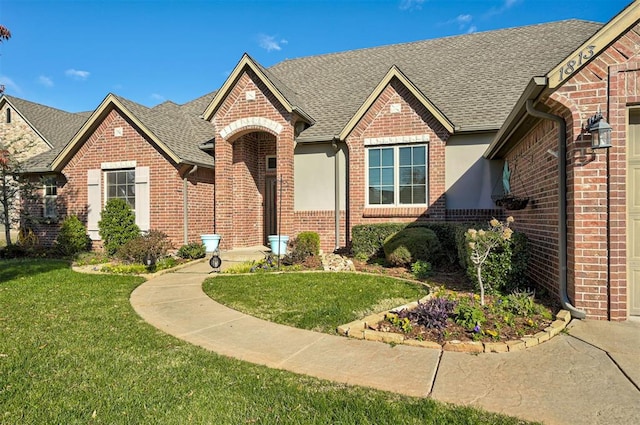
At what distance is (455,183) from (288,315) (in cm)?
705

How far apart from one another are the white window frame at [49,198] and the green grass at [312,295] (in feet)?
31.1

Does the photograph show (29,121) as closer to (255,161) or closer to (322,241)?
(255,161)

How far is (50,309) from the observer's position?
18.5ft

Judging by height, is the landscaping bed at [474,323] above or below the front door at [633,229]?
below

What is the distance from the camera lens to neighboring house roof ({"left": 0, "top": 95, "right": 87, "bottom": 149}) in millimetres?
17594

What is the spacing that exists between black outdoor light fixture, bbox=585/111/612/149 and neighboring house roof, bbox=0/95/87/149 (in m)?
19.4

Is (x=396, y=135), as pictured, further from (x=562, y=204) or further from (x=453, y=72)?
(x=562, y=204)

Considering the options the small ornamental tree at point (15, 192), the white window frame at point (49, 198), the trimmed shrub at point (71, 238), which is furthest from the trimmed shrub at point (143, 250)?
the small ornamental tree at point (15, 192)

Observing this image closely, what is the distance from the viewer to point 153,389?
9.96 ft

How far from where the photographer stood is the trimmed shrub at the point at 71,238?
1193cm

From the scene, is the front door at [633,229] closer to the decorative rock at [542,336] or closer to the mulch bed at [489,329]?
the mulch bed at [489,329]

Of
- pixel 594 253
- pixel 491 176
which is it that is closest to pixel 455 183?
pixel 491 176

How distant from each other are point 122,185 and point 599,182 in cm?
1304

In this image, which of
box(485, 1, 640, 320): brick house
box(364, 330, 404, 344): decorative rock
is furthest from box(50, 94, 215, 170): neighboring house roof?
box(485, 1, 640, 320): brick house
